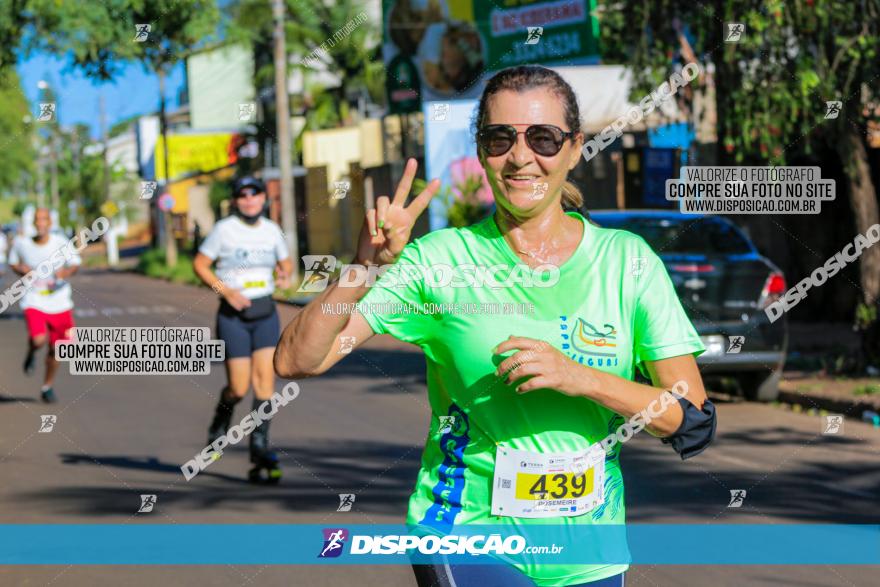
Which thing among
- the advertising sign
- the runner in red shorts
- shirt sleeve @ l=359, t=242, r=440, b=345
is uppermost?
the advertising sign

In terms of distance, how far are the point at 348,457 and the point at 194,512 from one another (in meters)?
1.84

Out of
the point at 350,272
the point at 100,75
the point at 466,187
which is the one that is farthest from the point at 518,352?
the point at 466,187

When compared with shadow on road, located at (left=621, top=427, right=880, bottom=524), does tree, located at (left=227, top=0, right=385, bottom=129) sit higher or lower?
higher

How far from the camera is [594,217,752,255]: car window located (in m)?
11.9

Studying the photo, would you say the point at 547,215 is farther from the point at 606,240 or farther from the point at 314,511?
the point at 314,511

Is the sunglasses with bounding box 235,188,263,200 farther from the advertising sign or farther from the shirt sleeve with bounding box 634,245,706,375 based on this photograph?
the advertising sign

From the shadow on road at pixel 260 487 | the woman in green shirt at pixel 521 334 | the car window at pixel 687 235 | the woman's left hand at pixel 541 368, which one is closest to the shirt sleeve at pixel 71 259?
the shadow on road at pixel 260 487

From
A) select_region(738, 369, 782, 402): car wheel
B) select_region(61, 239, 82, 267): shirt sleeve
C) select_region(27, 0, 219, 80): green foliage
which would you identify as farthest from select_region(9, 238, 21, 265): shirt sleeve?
select_region(738, 369, 782, 402): car wheel

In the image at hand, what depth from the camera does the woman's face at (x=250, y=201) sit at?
851 centimetres

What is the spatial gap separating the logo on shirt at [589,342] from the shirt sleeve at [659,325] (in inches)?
2.7

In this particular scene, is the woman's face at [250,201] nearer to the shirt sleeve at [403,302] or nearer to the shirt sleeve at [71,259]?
the shirt sleeve at [71,259]

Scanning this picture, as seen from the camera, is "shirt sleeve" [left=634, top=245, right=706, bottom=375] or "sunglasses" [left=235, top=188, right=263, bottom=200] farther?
"sunglasses" [left=235, top=188, right=263, bottom=200]

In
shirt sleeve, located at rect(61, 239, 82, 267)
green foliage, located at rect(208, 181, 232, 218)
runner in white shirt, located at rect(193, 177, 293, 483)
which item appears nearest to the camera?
runner in white shirt, located at rect(193, 177, 293, 483)

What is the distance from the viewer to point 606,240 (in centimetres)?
293
